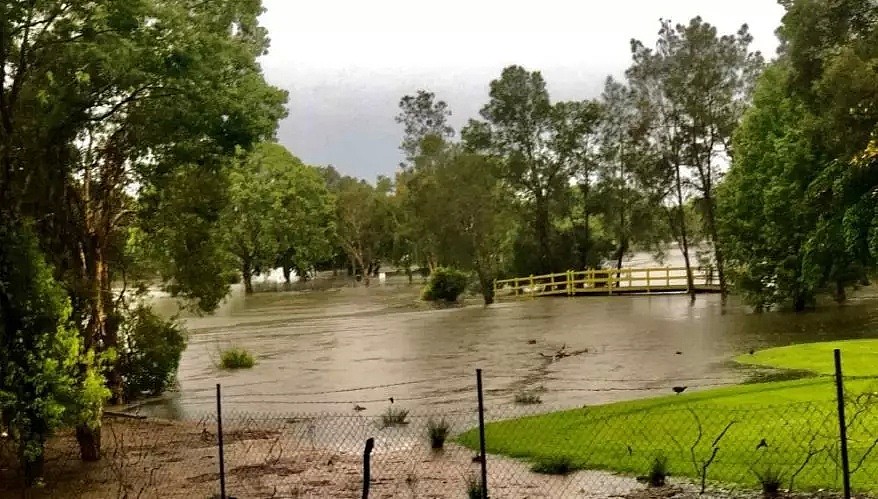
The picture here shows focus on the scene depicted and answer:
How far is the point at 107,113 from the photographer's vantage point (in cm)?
1373

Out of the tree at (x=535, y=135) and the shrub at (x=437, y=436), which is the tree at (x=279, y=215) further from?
the shrub at (x=437, y=436)

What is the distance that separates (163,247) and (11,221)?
33.4ft

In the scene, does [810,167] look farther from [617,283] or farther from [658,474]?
[617,283]

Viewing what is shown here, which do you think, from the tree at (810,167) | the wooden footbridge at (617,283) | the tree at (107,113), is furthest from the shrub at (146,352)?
the wooden footbridge at (617,283)

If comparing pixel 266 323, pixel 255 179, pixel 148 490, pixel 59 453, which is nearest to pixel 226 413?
pixel 59 453

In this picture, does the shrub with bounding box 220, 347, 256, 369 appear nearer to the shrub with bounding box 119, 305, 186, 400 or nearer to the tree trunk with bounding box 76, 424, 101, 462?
the shrub with bounding box 119, 305, 186, 400

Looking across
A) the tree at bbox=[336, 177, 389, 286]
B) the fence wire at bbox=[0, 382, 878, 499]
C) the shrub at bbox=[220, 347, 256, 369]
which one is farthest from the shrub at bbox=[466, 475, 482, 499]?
the tree at bbox=[336, 177, 389, 286]

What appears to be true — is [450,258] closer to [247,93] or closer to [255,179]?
[255,179]

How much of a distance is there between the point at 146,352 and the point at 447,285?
126 ft

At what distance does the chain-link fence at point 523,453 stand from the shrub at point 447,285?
42.6 m

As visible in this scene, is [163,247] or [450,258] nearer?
[163,247]

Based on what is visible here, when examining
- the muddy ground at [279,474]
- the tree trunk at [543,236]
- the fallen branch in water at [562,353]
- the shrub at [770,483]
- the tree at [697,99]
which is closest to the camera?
the shrub at [770,483]

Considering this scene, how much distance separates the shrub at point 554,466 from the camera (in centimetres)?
1092

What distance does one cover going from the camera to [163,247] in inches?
829
